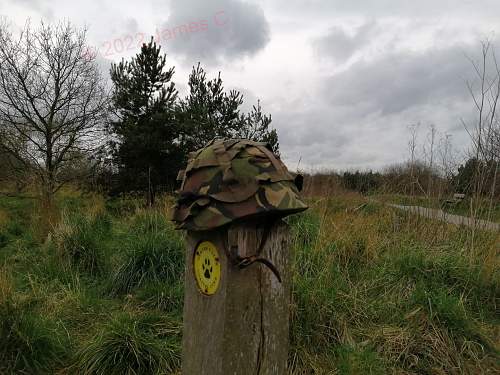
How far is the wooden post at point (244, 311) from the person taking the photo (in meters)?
1.06

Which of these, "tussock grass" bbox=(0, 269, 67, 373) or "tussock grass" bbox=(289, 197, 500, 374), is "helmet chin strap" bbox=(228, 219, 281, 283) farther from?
"tussock grass" bbox=(0, 269, 67, 373)

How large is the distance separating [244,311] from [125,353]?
1.44 metres

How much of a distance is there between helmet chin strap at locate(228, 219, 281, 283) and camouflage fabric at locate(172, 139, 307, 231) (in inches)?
2.9

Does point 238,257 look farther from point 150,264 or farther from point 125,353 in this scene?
point 150,264

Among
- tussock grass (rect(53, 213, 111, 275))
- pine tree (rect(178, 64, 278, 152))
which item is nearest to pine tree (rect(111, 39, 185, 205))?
pine tree (rect(178, 64, 278, 152))

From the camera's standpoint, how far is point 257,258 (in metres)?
1.08

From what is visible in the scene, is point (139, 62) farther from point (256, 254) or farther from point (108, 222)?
point (256, 254)

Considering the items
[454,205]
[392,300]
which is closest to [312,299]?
[392,300]

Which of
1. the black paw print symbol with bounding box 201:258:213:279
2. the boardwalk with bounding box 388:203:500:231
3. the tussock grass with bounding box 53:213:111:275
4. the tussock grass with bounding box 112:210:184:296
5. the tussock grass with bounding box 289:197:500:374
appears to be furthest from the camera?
the boardwalk with bounding box 388:203:500:231

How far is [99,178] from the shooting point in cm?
1146

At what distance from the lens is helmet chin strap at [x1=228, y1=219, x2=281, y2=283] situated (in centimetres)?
104

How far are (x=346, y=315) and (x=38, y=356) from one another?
2062 millimetres

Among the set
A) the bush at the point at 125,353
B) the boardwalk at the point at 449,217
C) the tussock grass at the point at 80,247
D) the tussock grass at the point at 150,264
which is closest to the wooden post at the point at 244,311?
the bush at the point at 125,353

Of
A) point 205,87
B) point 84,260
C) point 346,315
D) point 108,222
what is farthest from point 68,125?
point 346,315
